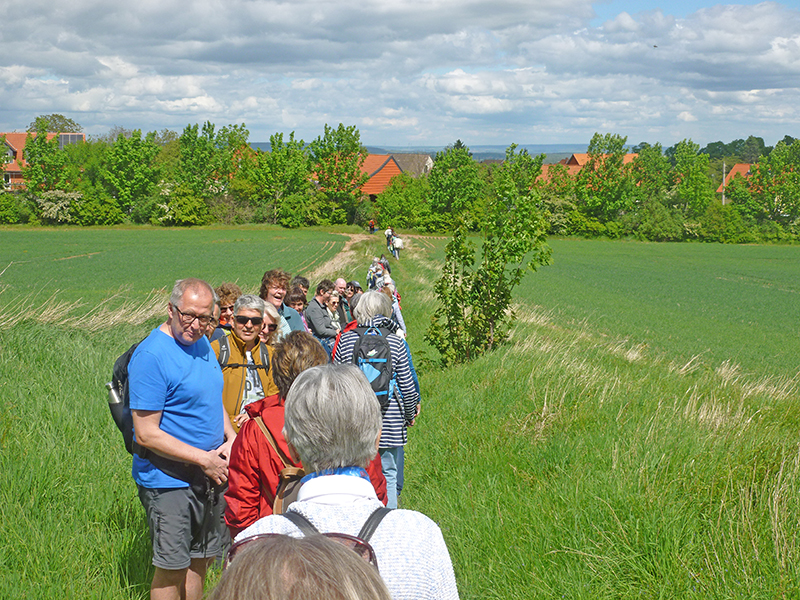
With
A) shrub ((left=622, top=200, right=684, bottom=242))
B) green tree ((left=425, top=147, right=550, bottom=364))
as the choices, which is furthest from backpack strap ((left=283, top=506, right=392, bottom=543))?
shrub ((left=622, top=200, right=684, bottom=242))

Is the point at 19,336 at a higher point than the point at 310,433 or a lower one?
lower

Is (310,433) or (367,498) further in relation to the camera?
(310,433)

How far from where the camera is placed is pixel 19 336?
30.2 feet

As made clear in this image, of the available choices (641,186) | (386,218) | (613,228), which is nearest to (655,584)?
(386,218)

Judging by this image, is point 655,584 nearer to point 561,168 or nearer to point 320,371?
point 320,371

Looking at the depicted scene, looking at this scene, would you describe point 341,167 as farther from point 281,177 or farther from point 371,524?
point 371,524

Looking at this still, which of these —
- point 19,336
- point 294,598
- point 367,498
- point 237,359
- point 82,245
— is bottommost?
point 82,245

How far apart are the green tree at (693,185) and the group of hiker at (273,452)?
8833 cm

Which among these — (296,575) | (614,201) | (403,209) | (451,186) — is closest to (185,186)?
(403,209)

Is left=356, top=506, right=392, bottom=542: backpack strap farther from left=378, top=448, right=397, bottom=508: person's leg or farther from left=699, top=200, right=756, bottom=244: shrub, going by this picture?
left=699, top=200, right=756, bottom=244: shrub

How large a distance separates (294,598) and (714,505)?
142 inches

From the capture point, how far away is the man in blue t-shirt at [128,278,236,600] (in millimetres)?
3420

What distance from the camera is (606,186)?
78875 mm

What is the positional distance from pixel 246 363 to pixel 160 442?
4.62 feet
